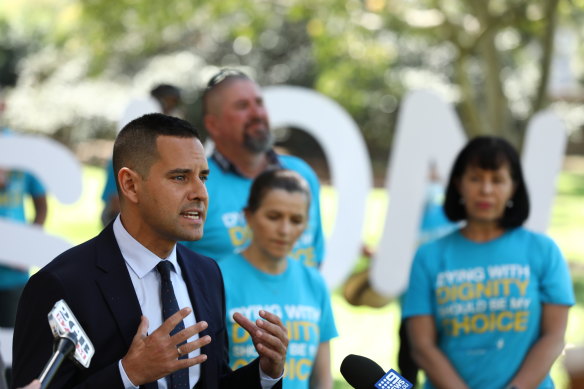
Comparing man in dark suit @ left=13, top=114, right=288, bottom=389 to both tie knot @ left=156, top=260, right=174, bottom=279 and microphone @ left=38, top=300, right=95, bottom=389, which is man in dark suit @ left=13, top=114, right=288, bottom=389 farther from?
microphone @ left=38, top=300, right=95, bottom=389

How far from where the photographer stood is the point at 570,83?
29.7 metres

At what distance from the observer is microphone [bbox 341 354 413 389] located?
8.56 ft

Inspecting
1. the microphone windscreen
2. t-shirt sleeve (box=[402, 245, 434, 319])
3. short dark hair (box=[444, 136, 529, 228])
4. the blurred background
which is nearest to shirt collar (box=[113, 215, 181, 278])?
the microphone windscreen

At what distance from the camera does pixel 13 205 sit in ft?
20.7

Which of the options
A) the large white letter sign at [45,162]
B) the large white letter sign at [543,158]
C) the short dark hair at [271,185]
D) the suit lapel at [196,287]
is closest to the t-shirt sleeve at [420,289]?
the short dark hair at [271,185]

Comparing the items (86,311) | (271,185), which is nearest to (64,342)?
(86,311)

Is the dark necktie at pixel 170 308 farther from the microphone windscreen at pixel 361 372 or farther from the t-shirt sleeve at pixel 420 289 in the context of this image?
the t-shirt sleeve at pixel 420 289

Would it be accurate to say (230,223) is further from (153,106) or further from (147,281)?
(153,106)

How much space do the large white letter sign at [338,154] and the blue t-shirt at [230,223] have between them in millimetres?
2328

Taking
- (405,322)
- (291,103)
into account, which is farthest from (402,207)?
(405,322)

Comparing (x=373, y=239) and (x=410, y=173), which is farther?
(x=373, y=239)

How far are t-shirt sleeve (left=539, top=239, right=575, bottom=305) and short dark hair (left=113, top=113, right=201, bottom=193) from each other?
6.91ft

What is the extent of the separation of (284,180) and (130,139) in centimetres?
145

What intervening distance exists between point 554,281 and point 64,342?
2.65 metres
